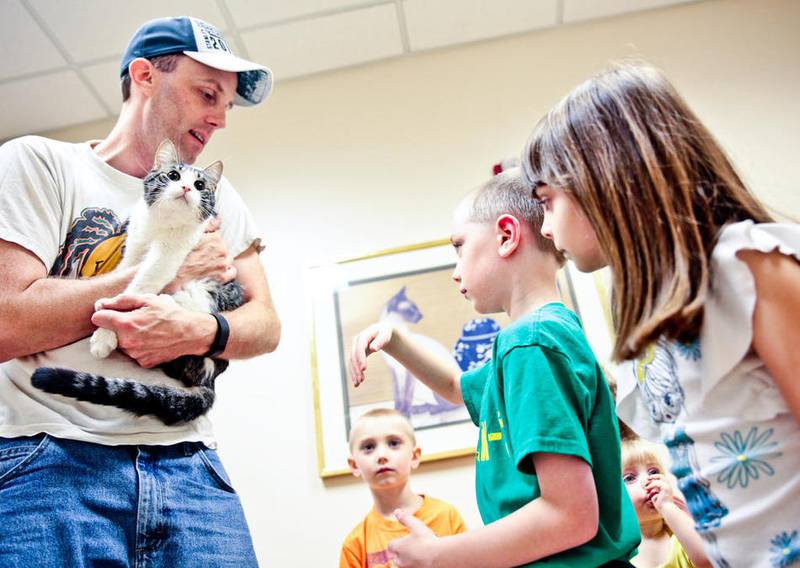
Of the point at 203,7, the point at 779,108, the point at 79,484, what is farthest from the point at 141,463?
the point at 779,108

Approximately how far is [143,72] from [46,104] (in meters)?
1.95

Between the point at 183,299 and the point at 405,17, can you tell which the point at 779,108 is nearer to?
the point at 405,17

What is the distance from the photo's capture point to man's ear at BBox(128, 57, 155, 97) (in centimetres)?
113

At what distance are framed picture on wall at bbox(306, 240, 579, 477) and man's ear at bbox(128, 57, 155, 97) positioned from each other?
1.27 meters

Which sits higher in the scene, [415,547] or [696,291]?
[696,291]

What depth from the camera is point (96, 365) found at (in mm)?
928

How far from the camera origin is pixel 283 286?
2.45m

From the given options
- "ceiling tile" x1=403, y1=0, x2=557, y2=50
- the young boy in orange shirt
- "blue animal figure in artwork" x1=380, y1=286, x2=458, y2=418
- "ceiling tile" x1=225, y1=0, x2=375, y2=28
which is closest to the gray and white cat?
the young boy in orange shirt

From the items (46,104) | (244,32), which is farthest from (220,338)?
(46,104)

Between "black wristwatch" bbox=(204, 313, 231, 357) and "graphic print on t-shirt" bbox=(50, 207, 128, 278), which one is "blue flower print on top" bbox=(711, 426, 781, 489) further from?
"graphic print on t-shirt" bbox=(50, 207, 128, 278)

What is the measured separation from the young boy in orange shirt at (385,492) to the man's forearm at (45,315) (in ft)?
3.45

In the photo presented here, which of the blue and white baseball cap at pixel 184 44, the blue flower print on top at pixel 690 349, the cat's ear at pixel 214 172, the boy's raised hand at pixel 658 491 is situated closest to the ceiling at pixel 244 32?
the blue and white baseball cap at pixel 184 44

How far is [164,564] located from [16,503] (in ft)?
0.68

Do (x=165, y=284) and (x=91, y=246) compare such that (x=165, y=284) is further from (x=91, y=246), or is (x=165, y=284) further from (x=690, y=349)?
(x=690, y=349)
